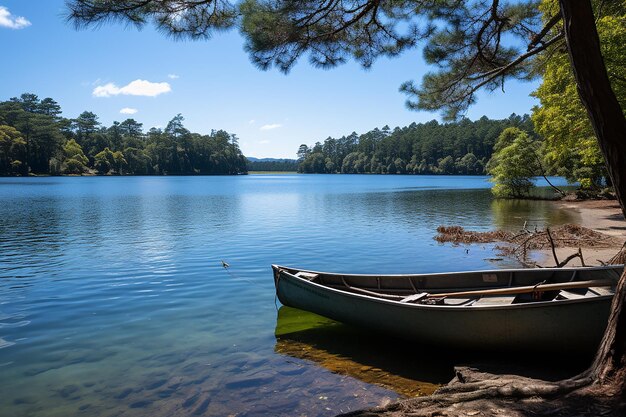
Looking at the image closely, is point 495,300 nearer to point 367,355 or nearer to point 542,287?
point 542,287

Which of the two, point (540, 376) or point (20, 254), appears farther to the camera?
point (20, 254)

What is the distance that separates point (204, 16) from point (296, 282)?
19.5 feet

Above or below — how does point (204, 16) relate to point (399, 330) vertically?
above

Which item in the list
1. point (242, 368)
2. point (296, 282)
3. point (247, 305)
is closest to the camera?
point (242, 368)

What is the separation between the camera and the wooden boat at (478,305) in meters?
6.49

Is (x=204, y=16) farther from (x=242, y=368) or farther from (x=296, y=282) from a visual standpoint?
(x=242, y=368)

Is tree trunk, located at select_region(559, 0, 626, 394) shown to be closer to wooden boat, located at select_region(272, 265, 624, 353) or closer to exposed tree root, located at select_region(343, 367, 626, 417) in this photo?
exposed tree root, located at select_region(343, 367, 626, 417)

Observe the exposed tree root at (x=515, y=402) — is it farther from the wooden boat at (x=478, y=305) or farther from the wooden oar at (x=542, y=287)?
Answer: the wooden oar at (x=542, y=287)

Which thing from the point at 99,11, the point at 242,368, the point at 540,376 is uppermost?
the point at 99,11

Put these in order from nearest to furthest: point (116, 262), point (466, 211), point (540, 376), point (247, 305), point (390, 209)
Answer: point (540, 376), point (247, 305), point (116, 262), point (466, 211), point (390, 209)

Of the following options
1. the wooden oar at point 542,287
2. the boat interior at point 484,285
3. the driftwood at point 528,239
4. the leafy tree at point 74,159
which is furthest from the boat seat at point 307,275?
the leafy tree at point 74,159

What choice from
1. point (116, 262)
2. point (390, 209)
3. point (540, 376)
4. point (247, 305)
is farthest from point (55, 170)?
point (540, 376)

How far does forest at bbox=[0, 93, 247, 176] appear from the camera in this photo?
4070 inches

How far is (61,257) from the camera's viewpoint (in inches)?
Answer: 707
